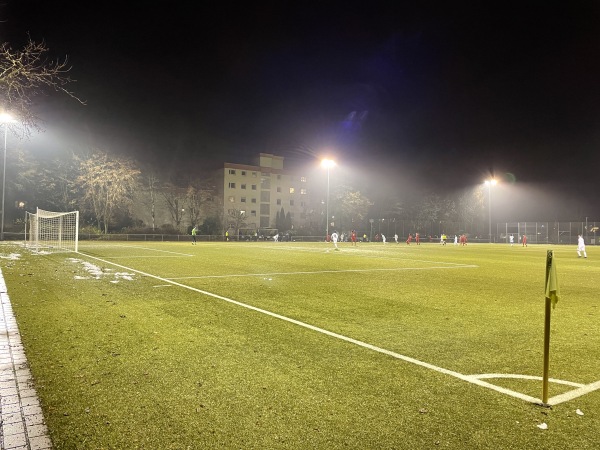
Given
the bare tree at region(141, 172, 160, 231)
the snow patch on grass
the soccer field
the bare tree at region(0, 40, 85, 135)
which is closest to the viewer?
the soccer field

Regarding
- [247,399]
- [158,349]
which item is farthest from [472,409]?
[158,349]

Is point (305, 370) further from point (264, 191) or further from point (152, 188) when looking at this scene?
point (264, 191)

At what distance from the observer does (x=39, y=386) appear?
13.4 ft

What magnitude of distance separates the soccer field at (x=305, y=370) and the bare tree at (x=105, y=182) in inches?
1923

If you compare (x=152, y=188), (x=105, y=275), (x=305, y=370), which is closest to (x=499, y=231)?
(x=152, y=188)

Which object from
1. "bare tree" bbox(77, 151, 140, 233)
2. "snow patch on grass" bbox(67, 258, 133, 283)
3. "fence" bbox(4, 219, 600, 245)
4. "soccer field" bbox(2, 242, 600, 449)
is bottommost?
"soccer field" bbox(2, 242, 600, 449)

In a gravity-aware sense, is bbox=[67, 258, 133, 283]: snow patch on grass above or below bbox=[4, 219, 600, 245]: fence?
below

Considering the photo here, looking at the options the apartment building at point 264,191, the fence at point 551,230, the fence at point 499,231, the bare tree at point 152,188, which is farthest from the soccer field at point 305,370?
the fence at point 551,230

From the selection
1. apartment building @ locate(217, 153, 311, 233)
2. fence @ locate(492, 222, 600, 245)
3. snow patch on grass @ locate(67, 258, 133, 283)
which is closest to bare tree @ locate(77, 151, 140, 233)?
apartment building @ locate(217, 153, 311, 233)

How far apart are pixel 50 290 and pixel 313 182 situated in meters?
81.0

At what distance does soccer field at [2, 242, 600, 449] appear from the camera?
3.25 m

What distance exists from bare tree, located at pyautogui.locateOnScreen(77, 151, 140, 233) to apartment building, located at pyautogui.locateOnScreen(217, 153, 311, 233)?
2519 cm

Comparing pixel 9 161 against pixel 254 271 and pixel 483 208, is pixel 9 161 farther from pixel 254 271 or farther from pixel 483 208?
pixel 483 208

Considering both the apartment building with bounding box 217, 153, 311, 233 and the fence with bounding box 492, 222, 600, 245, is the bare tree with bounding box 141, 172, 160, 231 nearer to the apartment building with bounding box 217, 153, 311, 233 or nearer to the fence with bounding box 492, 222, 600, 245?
the apartment building with bounding box 217, 153, 311, 233
